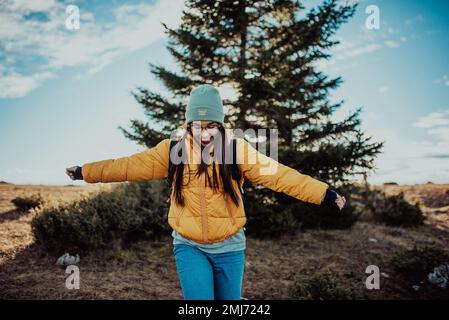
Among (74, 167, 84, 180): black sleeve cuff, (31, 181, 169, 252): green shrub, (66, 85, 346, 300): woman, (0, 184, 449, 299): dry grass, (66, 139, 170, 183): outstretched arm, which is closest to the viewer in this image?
(66, 85, 346, 300): woman

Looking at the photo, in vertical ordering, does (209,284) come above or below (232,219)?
below

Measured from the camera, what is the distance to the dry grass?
501 centimetres

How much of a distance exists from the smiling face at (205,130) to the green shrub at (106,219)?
452 cm

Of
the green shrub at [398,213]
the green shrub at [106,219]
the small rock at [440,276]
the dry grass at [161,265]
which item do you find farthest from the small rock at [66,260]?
the green shrub at [398,213]

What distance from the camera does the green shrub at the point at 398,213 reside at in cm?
1113

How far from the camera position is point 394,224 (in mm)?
11281

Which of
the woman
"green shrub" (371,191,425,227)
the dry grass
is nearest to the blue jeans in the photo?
the woman

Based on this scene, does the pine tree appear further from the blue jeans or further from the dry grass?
the blue jeans

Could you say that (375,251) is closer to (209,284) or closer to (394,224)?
(394,224)

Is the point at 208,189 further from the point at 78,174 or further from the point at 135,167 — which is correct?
the point at 78,174

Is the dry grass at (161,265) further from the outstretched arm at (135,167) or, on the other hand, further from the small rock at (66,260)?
the outstretched arm at (135,167)
